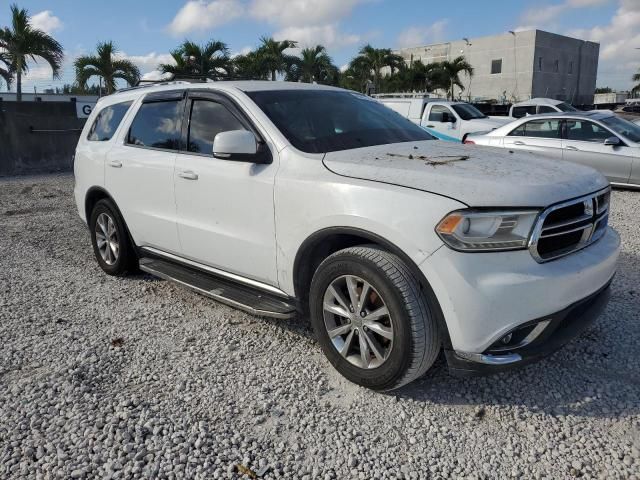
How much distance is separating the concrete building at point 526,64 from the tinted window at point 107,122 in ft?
212

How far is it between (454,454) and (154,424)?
1.55m

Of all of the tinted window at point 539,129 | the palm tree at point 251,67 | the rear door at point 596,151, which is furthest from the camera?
the palm tree at point 251,67

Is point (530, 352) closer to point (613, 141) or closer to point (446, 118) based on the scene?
point (613, 141)

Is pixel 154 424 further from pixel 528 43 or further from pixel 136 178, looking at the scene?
pixel 528 43

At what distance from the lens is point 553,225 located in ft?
9.14

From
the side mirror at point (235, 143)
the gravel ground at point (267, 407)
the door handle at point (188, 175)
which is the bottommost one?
the gravel ground at point (267, 407)

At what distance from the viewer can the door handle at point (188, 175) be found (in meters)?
4.03

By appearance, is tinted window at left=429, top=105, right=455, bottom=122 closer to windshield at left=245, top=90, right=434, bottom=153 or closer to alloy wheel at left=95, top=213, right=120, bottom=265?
windshield at left=245, top=90, right=434, bottom=153

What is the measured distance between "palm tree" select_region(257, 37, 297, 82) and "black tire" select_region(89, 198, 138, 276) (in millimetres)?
24695

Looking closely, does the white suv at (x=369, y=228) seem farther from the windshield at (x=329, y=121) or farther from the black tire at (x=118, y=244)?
the black tire at (x=118, y=244)

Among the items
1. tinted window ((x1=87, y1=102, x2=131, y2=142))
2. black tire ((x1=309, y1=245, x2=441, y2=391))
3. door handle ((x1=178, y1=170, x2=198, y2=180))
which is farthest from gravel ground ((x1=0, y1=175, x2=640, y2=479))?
tinted window ((x1=87, y1=102, x2=131, y2=142))

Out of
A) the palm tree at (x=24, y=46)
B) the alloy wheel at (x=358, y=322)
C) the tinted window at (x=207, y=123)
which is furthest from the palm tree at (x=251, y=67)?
the alloy wheel at (x=358, y=322)

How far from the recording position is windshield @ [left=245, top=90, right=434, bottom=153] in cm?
366

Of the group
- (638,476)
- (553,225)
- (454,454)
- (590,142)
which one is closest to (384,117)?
(553,225)
